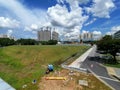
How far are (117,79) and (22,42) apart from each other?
11398 centimetres

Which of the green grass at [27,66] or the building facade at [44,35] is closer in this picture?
the green grass at [27,66]

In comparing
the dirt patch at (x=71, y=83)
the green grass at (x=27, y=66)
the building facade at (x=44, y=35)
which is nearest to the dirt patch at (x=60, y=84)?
the dirt patch at (x=71, y=83)

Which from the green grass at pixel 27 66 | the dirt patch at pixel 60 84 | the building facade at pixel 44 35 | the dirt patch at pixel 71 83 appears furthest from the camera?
the building facade at pixel 44 35

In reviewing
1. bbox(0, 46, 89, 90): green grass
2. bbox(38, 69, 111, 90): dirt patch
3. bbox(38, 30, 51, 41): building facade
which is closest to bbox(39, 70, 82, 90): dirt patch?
bbox(38, 69, 111, 90): dirt patch

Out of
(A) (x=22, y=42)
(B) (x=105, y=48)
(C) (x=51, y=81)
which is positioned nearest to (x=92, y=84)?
(C) (x=51, y=81)

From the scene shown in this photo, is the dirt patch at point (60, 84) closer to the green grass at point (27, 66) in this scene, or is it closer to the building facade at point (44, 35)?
the green grass at point (27, 66)

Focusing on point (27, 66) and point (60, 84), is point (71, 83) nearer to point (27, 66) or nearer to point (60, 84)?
point (60, 84)

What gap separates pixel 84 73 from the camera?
27109 mm

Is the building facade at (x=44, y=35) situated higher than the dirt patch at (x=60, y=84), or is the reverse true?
the building facade at (x=44, y=35)

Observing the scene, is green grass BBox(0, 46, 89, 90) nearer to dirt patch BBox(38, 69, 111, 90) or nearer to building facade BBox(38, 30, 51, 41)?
dirt patch BBox(38, 69, 111, 90)

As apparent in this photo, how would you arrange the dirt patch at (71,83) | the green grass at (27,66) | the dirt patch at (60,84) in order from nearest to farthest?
the dirt patch at (60,84)
the dirt patch at (71,83)
the green grass at (27,66)

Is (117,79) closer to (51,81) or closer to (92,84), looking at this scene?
(92,84)

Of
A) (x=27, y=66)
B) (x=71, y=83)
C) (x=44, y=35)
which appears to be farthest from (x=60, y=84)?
(x=44, y=35)

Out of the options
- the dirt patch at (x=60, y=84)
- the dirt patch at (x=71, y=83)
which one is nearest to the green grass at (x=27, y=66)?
the dirt patch at (x=60, y=84)
